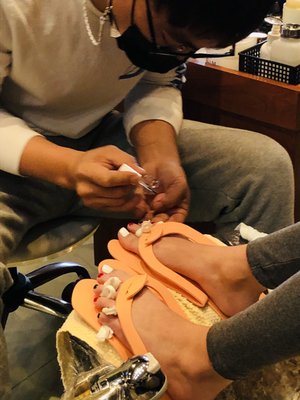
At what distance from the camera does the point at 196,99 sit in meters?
1.40

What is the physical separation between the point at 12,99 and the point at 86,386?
53 cm

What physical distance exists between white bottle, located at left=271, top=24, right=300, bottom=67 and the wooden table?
0.18 ft

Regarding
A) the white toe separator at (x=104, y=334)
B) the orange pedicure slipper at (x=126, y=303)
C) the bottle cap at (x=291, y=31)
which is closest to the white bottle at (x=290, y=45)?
the bottle cap at (x=291, y=31)

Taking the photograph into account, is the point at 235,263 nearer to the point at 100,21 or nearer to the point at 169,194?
the point at 169,194

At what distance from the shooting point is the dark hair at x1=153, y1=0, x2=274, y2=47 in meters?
0.80

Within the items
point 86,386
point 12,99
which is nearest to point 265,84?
point 12,99

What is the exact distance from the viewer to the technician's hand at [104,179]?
35.5 inches

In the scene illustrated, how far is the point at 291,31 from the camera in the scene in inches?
48.9

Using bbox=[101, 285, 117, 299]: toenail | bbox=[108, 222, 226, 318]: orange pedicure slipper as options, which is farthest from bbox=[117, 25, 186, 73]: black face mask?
bbox=[101, 285, 117, 299]: toenail

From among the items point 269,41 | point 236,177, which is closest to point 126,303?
point 236,177

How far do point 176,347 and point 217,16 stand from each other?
18.1 inches

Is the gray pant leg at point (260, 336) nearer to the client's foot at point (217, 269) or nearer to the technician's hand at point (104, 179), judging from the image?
the client's foot at point (217, 269)

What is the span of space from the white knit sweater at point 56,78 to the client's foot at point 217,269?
0.87 feet

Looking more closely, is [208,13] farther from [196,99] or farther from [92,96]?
[196,99]
